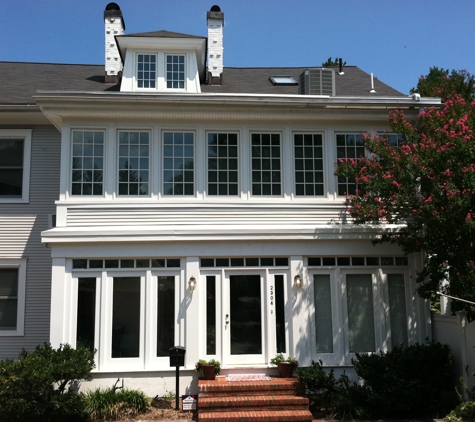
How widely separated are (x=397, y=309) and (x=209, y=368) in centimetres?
406

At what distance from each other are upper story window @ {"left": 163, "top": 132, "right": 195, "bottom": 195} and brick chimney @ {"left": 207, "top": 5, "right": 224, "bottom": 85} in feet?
11.4

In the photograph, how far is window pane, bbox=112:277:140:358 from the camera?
33.5ft

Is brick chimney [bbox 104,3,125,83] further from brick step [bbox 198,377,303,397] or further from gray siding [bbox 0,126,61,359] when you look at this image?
brick step [bbox 198,377,303,397]

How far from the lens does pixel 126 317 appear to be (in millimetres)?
10336

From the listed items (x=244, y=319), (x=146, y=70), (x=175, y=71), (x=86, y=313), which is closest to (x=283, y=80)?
(x=175, y=71)

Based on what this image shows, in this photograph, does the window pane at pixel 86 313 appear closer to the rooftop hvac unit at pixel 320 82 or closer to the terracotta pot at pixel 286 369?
the terracotta pot at pixel 286 369

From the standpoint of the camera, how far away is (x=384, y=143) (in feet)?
32.7

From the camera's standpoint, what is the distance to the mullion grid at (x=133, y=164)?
35.3ft

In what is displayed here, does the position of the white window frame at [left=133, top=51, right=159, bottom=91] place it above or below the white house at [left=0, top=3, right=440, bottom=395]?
above

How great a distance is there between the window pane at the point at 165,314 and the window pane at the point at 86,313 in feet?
4.16

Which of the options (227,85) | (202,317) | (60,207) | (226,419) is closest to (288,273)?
(202,317)

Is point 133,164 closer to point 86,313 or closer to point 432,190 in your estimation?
point 86,313

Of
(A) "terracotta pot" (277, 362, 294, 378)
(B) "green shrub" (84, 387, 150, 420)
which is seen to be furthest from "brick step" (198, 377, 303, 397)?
(B) "green shrub" (84, 387, 150, 420)

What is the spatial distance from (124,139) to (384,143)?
205 inches
